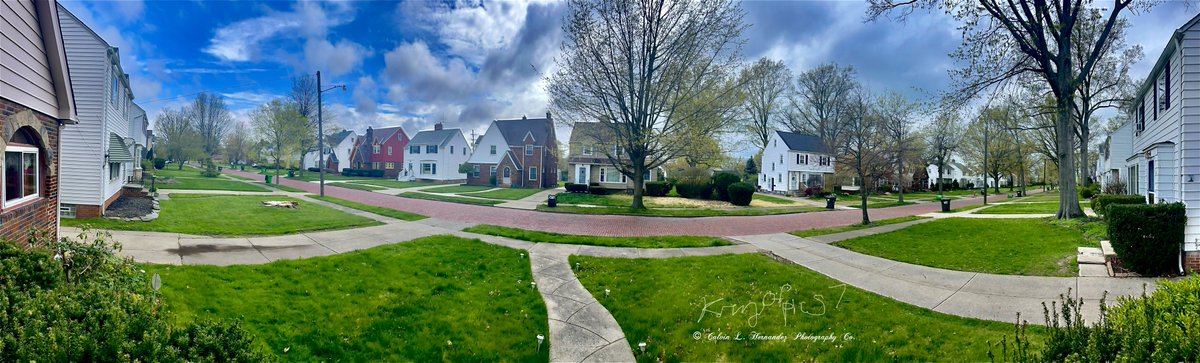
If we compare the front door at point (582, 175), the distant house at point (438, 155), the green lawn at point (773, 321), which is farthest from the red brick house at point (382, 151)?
the green lawn at point (773, 321)

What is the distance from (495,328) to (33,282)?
15.4 feet

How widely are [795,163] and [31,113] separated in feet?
167

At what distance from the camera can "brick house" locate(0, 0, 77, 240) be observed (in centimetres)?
603

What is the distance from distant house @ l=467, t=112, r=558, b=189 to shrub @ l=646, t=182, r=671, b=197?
12.4 meters

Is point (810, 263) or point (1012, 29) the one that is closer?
point (810, 263)

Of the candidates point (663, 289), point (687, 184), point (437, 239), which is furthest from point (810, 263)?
point (687, 184)

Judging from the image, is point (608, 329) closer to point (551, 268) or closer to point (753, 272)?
point (551, 268)

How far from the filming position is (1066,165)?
16.6 m

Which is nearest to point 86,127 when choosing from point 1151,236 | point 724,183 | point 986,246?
point 986,246

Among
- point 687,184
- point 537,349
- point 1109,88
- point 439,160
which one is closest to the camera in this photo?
point 537,349

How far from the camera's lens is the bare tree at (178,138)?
115ft

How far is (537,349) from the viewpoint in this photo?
200 inches

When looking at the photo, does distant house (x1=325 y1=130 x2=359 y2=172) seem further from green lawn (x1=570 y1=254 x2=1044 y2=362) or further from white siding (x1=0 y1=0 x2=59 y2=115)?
green lawn (x1=570 y1=254 x2=1044 y2=362)

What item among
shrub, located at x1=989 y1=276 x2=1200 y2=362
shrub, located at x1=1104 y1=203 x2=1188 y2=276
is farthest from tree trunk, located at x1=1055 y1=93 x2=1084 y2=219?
shrub, located at x1=989 y1=276 x2=1200 y2=362
